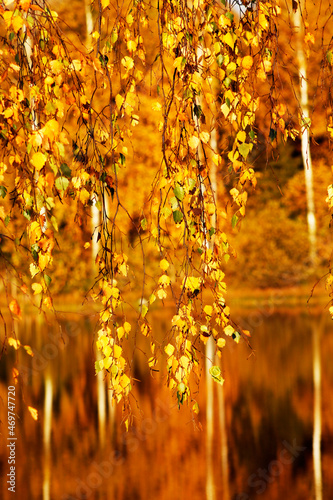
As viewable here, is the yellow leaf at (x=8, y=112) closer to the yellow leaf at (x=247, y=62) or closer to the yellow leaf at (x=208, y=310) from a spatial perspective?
the yellow leaf at (x=247, y=62)

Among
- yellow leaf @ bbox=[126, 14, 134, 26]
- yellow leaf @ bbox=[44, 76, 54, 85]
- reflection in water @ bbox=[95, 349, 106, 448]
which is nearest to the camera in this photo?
yellow leaf @ bbox=[44, 76, 54, 85]

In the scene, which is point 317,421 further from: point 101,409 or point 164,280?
point 164,280

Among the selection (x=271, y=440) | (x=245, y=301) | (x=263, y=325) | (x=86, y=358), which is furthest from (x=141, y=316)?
(x=245, y=301)

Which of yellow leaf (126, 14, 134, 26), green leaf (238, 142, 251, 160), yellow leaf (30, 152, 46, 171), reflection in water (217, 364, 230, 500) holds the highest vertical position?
yellow leaf (126, 14, 134, 26)

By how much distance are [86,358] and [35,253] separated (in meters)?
7.70

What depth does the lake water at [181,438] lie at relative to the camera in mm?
4797

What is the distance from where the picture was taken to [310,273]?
46.6ft

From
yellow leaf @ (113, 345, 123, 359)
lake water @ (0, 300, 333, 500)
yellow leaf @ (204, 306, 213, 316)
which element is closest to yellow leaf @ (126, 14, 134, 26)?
yellow leaf @ (204, 306, 213, 316)

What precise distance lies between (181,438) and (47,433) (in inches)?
44.1

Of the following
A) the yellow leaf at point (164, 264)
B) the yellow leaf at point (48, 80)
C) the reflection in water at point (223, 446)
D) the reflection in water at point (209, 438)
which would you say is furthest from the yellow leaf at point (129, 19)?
the reflection in water at point (223, 446)

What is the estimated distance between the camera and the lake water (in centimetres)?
480

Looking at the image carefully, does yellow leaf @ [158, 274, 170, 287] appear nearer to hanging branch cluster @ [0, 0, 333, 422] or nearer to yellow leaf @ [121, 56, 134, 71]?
hanging branch cluster @ [0, 0, 333, 422]

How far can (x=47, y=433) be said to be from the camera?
6047 mm

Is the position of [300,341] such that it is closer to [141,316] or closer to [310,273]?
[310,273]
